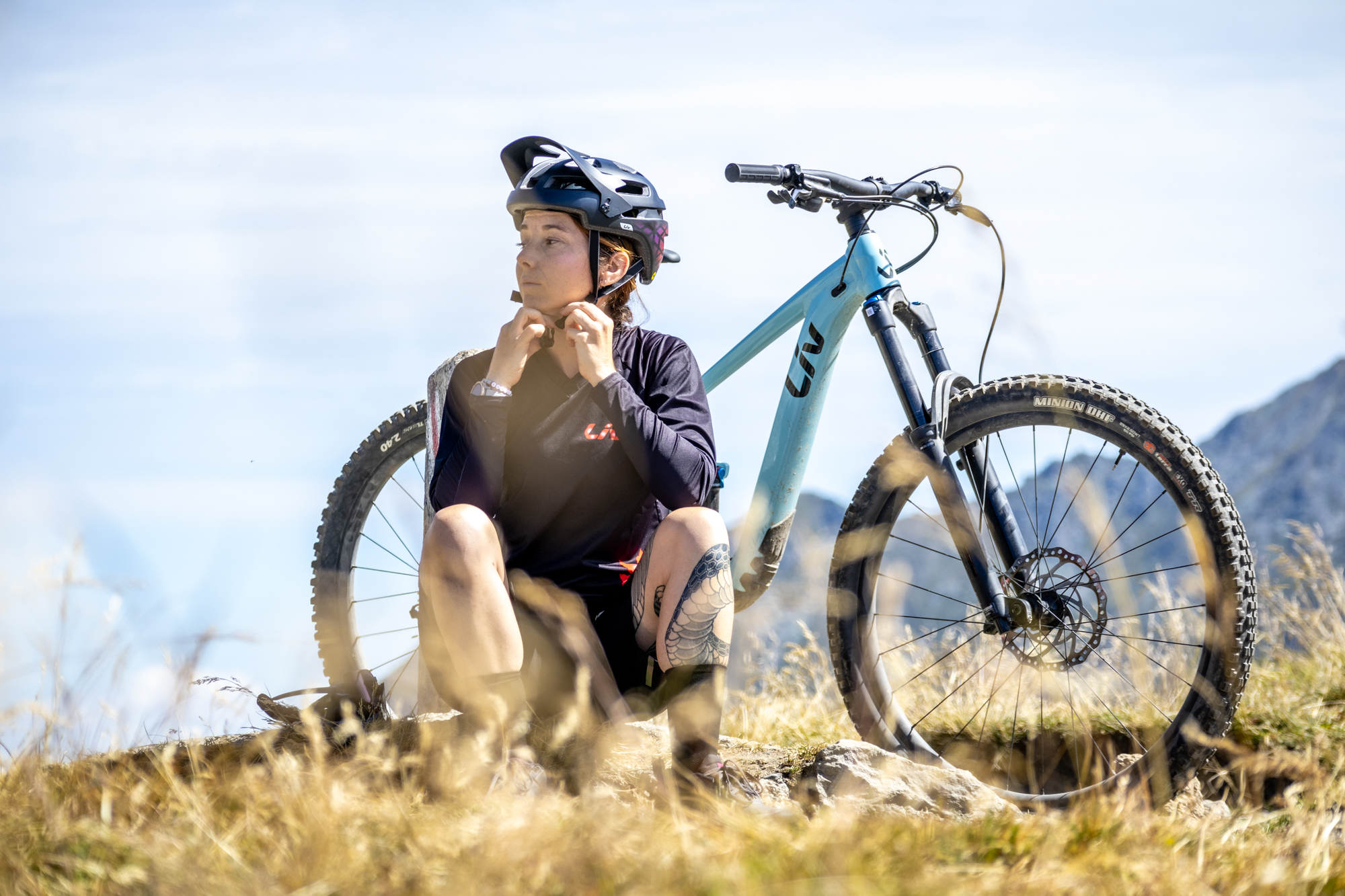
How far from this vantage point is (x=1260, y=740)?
389 cm

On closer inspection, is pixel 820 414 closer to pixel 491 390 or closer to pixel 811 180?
pixel 811 180

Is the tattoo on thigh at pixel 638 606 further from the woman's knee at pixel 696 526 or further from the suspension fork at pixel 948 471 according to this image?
the suspension fork at pixel 948 471

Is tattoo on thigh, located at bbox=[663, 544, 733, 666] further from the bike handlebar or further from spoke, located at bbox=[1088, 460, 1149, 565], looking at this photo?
the bike handlebar

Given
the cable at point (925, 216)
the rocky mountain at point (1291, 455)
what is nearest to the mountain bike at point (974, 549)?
the cable at point (925, 216)

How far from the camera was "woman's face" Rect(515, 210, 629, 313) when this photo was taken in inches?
119

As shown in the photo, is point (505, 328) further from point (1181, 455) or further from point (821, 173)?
point (1181, 455)

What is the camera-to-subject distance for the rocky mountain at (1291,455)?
299 ft

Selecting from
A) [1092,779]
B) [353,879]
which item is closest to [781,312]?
[1092,779]

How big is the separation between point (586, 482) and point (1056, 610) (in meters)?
1.42

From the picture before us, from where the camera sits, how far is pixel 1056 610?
307 cm

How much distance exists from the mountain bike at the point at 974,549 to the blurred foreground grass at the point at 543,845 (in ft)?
1.72

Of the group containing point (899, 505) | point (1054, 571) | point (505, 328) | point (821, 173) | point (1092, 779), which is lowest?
point (1092, 779)

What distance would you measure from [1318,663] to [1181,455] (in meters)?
2.13

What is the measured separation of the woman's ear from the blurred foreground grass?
58.8 inches
